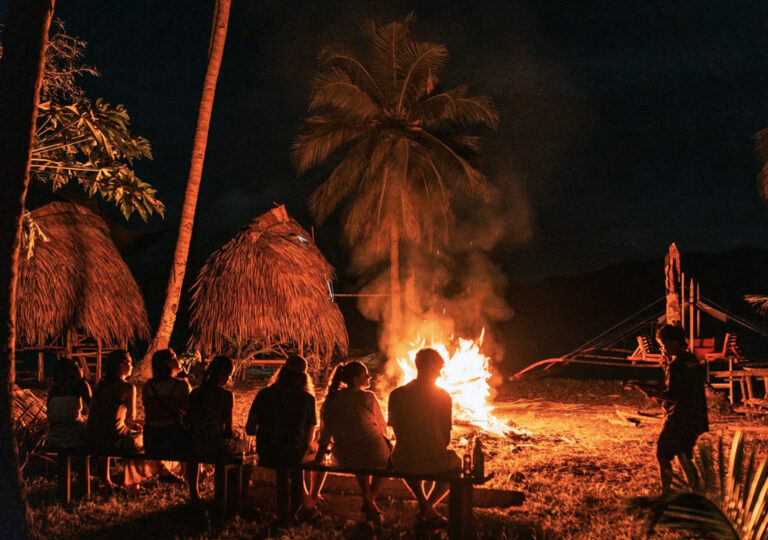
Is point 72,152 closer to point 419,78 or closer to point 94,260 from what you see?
point 94,260

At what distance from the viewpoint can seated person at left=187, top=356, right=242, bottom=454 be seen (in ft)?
21.0

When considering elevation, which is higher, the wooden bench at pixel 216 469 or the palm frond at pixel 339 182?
the palm frond at pixel 339 182

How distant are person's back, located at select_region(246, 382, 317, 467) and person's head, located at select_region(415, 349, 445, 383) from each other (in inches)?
43.1

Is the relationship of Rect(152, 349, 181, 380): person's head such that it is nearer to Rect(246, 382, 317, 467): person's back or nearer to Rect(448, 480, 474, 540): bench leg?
Rect(246, 382, 317, 467): person's back

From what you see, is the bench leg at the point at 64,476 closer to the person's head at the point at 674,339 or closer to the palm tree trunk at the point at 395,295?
the person's head at the point at 674,339

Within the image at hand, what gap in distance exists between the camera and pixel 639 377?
89.6 feet

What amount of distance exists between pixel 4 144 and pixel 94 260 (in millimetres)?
8916

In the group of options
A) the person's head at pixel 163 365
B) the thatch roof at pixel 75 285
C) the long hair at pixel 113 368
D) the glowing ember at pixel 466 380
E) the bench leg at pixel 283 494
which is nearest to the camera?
the bench leg at pixel 283 494

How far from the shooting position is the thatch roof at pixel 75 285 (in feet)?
40.6

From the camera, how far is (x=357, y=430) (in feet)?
19.9

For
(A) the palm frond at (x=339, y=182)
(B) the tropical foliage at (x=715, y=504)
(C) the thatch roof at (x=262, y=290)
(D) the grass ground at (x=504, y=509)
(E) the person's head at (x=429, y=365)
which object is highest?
(A) the palm frond at (x=339, y=182)

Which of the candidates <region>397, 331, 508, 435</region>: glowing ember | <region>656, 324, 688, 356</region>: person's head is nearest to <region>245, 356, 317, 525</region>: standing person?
<region>656, 324, 688, 356</region>: person's head

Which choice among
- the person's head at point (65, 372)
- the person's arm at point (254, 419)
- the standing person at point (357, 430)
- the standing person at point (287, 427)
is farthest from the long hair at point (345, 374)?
the person's head at point (65, 372)

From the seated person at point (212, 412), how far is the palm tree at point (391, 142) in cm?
1387
